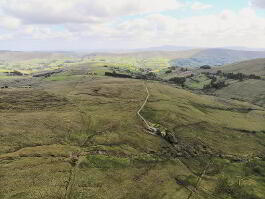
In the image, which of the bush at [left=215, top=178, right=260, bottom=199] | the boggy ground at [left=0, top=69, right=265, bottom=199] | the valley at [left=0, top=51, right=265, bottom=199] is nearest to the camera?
the boggy ground at [left=0, top=69, right=265, bottom=199]

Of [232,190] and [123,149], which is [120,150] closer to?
[123,149]

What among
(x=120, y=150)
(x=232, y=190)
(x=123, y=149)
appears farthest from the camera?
(x=123, y=149)

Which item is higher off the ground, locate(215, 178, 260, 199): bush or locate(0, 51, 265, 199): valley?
locate(0, 51, 265, 199): valley

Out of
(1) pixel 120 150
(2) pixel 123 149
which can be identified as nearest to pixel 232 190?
(2) pixel 123 149

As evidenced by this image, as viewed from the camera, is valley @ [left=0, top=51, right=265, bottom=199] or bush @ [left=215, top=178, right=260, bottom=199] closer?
valley @ [left=0, top=51, right=265, bottom=199]

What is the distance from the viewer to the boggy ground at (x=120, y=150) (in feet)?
220

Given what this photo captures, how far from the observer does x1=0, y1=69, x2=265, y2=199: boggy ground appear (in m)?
67.1

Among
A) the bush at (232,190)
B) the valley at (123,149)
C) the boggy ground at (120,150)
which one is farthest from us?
the bush at (232,190)

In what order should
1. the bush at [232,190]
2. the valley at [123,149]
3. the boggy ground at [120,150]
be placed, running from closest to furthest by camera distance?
1. the boggy ground at [120,150]
2. the valley at [123,149]
3. the bush at [232,190]

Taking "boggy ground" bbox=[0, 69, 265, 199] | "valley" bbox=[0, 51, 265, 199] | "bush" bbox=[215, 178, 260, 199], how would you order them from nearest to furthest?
"boggy ground" bbox=[0, 69, 265, 199], "valley" bbox=[0, 51, 265, 199], "bush" bbox=[215, 178, 260, 199]

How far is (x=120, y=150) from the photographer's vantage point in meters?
89.1

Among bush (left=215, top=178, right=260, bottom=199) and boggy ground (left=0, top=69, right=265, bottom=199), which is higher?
boggy ground (left=0, top=69, right=265, bottom=199)

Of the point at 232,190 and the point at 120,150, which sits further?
the point at 120,150

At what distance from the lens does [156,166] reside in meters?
83.6
